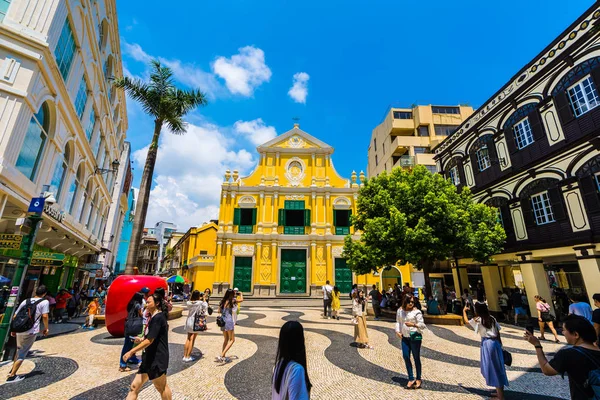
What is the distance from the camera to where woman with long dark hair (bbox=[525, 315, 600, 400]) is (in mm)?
2654

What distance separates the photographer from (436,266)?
883 inches

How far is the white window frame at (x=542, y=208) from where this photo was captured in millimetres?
12984

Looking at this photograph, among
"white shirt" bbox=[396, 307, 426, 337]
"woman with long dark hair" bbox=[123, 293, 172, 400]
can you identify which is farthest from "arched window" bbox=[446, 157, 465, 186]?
"woman with long dark hair" bbox=[123, 293, 172, 400]

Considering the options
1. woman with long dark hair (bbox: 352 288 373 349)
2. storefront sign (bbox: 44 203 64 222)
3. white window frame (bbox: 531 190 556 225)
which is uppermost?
white window frame (bbox: 531 190 556 225)

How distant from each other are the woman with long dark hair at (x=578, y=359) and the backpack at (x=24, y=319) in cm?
820

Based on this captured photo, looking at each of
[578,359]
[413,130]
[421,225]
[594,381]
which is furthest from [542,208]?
[413,130]

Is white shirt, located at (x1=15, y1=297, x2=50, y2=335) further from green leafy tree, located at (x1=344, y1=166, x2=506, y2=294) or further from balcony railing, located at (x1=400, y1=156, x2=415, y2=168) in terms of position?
balcony railing, located at (x1=400, y1=156, x2=415, y2=168)

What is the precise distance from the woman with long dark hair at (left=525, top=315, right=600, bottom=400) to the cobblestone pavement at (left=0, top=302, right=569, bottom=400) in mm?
2745

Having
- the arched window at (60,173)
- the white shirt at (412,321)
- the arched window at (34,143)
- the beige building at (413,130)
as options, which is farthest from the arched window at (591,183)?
the arched window at (60,173)

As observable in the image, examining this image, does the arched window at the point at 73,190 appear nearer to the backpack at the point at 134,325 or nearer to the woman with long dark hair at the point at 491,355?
the backpack at the point at 134,325

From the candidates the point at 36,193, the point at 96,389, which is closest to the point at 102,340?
the point at 96,389

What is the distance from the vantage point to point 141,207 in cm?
A: 1218

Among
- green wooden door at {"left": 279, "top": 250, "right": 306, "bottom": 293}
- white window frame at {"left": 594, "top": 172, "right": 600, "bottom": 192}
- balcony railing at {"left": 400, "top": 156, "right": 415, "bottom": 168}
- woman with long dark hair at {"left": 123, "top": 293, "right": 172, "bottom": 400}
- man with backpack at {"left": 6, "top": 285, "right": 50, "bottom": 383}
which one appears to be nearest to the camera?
woman with long dark hair at {"left": 123, "top": 293, "right": 172, "bottom": 400}

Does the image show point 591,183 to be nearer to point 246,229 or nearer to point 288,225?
point 288,225
